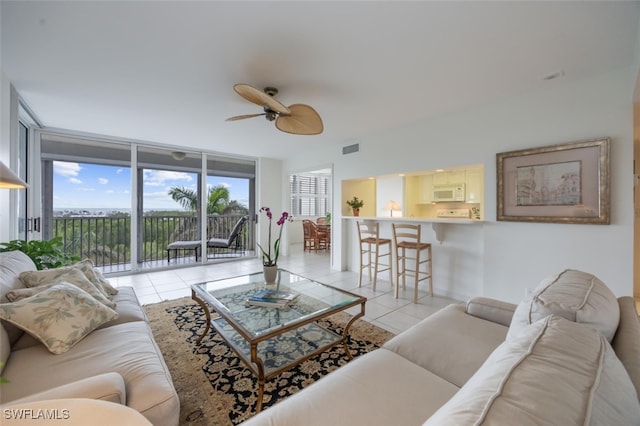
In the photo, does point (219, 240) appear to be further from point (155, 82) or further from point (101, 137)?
point (155, 82)

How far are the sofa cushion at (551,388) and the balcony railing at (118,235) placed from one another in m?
5.60

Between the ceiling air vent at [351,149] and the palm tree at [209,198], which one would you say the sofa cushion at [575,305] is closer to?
the ceiling air vent at [351,149]

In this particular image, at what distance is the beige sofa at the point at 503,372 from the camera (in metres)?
0.50

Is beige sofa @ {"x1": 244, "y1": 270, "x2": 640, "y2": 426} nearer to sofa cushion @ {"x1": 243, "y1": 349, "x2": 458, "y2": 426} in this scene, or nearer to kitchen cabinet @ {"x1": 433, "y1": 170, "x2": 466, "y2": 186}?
sofa cushion @ {"x1": 243, "y1": 349, "x2": 458, "y2": 426}

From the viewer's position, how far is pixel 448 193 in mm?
5289

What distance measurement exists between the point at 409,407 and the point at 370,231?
9.75ft

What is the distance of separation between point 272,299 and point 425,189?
4833 millimetres

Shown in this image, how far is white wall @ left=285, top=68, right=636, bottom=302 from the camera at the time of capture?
7.18 feet

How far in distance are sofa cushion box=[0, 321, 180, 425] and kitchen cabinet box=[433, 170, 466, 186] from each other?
5514mm

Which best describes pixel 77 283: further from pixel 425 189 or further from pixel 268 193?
pixel 425 189

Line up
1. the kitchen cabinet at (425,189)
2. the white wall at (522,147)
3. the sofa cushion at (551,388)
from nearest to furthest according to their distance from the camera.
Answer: the sofa cushion at (551,388) → the white wall at (522,147) → the kitchen cabinet at (425,189)

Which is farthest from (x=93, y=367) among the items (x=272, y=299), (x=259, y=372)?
(x=272, y=299)

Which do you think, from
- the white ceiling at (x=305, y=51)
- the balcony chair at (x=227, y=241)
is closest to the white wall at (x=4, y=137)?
the white ceiling at (x=305, y=51)

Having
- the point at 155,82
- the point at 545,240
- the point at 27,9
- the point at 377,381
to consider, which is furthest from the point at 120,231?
the point at 545,240
